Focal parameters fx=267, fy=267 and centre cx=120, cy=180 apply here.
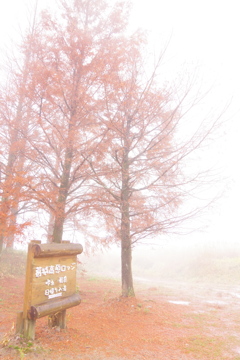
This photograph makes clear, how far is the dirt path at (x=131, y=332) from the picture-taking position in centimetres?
440

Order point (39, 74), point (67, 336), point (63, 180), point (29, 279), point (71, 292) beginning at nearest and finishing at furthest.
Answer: point (29, 279), point (67, 336), point (71, 292), point (39, 74), point (63, 180)

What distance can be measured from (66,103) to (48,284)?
4.69 metres

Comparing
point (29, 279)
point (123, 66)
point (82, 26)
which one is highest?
point (82, 26)

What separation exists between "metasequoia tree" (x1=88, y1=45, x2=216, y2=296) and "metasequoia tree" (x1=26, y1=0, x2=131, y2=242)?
41 centimetres

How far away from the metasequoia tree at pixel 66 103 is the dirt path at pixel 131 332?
8.12ft

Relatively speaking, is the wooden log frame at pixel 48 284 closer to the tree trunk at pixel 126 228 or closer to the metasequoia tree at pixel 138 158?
the metasequoia tree at pixel 138 158

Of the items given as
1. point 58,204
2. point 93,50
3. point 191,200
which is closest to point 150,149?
point 191,200

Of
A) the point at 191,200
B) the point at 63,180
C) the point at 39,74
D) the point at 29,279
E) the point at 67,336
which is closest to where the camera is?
the point at 29,279

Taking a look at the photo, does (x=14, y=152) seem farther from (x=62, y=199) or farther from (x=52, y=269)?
(x=52, y=269)

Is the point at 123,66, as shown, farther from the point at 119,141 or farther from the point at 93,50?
the point at 119,141

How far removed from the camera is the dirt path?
4402 mm

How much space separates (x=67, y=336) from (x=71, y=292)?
818 millimetres

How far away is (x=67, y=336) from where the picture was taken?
5109 mm

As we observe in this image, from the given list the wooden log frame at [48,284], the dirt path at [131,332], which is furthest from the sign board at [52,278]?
the dirt path at [131,332]
